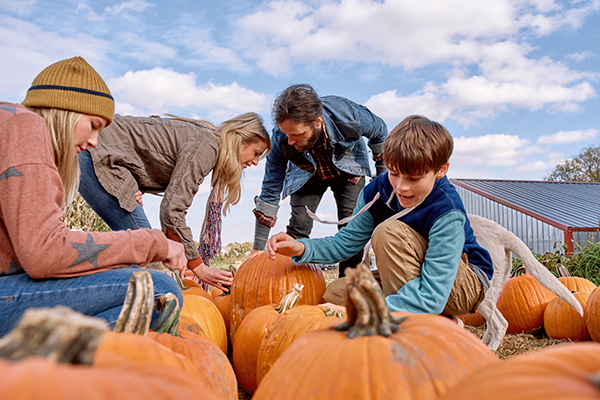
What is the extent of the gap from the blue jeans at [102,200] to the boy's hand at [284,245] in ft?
4.08

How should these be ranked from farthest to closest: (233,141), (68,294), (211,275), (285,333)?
(233,141), (211,275), (285,333), (68,294)

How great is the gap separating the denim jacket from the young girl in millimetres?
2179

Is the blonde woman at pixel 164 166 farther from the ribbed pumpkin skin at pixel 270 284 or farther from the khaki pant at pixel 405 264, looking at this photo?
the khaki pant at pixel 405 264

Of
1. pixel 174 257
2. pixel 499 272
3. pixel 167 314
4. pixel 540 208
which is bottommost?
pixel 540 208

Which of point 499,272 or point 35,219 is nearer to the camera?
point 35,219

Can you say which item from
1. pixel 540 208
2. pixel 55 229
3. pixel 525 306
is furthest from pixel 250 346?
pixel 540 208

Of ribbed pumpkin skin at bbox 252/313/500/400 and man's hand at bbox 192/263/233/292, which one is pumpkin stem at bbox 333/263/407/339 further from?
man's hand at bbox 192/263/233/292

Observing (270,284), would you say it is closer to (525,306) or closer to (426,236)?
(426,236)

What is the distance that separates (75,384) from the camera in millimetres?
570

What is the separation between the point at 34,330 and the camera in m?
0.60

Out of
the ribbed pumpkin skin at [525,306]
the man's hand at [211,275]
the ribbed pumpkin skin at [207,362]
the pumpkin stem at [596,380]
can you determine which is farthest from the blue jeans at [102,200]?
the ribbed pumpkin skin at [525,306]

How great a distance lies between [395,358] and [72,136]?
5.65 ft

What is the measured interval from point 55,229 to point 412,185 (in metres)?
1.74

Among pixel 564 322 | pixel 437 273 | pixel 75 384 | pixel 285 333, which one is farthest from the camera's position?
pixel 564 322
